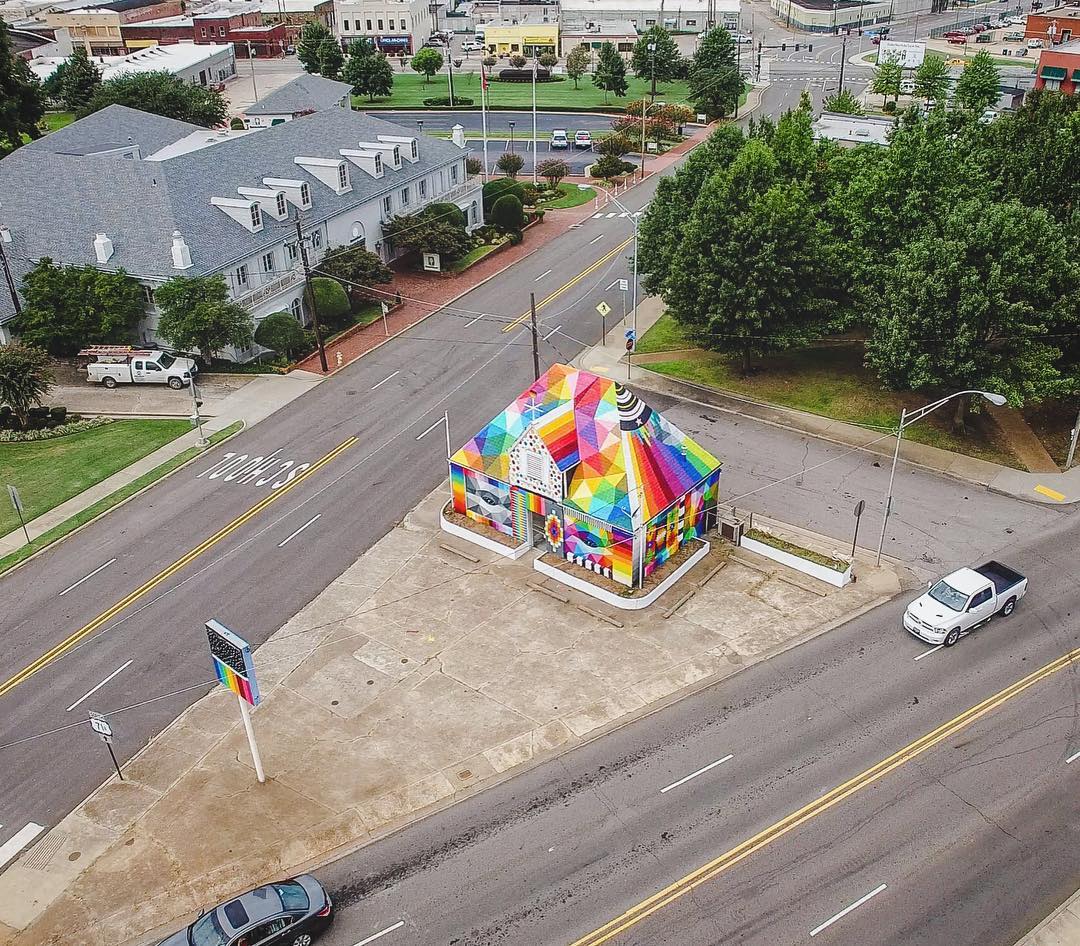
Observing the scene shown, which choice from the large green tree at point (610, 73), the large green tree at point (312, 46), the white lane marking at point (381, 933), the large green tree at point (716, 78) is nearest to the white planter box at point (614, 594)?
the white lane marking at point (381, 933)

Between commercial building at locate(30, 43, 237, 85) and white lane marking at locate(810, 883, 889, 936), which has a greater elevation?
commercial building at locate(30, 43, 237, 85)

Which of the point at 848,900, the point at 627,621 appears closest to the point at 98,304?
the point at 627,621

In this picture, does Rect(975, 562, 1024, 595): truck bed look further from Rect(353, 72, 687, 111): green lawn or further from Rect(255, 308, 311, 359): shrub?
Rect(353, 72, 687, 111): green lawn

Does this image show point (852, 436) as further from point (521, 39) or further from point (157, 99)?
point (521, 39)

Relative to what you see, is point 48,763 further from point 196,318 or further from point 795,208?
point 795,208

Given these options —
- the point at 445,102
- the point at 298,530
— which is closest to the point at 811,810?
the point at 298,530

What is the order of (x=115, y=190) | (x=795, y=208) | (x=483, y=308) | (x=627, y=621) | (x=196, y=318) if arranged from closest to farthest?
1. (x=627, y=621)
2. (x=795, y=208)
3. (x=196, y=318)
4. (x=115, y=190)
5. (x=483, y=308)

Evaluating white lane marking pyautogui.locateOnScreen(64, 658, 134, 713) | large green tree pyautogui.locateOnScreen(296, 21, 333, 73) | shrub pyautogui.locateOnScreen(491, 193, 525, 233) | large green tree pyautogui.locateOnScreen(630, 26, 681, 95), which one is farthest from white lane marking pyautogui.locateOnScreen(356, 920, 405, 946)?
large green tree pyautogui.locateOnScreen(296, 21, 333, 73)
